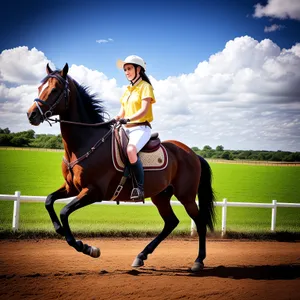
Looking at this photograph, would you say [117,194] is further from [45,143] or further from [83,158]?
[45,143]

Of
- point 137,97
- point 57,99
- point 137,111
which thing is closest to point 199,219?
point 137,111

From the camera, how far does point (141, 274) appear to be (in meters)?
4.96

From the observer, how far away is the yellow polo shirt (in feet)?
16.9

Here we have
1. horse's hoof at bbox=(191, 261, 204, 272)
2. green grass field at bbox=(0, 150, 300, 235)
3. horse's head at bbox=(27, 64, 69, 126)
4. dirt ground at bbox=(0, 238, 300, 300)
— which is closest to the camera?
dirt ground at bbox=(0, 238, 300, 300)

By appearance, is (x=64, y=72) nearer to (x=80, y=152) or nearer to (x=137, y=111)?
(x=80, y=152)

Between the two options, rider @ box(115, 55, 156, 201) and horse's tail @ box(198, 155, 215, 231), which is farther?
horse's tail @ box(198, 155, 215, 231)

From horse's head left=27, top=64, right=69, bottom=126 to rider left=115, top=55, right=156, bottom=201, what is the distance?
870 mm

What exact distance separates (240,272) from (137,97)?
3138 mm

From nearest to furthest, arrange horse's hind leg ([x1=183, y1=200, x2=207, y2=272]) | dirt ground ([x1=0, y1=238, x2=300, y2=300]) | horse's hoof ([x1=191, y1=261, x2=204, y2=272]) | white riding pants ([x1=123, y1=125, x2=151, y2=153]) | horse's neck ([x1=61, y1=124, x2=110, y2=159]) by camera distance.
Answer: dirt ground ([x1=0, y1=238, x2=300, y2=300])
horse's neck ([x1=61, y1=124, x2=110, y2=159])
white riding pants ([x1=123, y1=125, x2=151, y2=153])
horse's hoof ([x1=191, y1=261, x2=204, y2=272])
horse's hind leg ([x1=183, y1=200, x2=207, y2=272])

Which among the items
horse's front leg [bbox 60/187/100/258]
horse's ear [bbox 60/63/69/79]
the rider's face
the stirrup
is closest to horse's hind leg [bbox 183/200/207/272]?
the stirrup

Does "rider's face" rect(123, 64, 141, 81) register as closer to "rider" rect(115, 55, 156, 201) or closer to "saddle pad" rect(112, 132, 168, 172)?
"rider" rect(115, 55, 156, 201)

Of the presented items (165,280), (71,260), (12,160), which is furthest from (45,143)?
(165,280)

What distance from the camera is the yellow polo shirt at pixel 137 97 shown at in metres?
5.15

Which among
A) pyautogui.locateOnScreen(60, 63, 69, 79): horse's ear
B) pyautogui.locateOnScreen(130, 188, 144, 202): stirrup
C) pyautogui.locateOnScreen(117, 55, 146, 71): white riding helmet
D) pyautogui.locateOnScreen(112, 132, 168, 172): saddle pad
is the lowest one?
pyautogui.locateOnScreen(130, 188, 144, 202): stirrup
